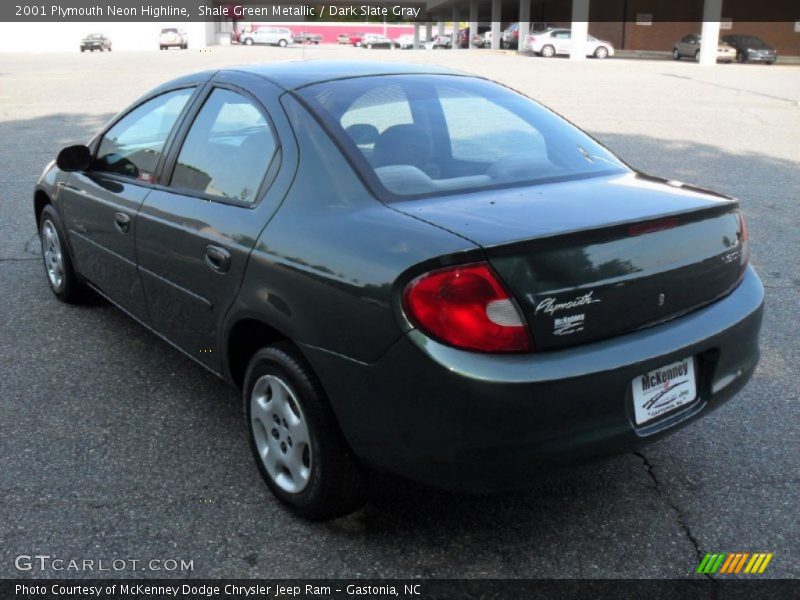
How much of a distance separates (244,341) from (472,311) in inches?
45.3

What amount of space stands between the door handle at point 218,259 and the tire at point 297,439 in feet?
1.18

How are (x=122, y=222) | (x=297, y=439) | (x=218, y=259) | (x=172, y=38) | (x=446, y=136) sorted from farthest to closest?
1. (x=172, y=38)
2. (x=122, y=222)
3. (x=446, y=136)
4. (x=218, y=259)
5. (x=297, y=439)

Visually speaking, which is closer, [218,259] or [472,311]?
[472,311]

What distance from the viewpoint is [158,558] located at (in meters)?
2.67

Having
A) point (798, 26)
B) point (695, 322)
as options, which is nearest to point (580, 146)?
point (695, 322)

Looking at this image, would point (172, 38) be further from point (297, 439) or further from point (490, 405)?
point (490, 405)

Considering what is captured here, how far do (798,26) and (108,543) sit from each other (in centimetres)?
5209

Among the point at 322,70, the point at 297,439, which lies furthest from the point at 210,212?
the point at 297,439

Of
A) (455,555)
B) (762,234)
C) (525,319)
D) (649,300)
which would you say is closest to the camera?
(525,319)

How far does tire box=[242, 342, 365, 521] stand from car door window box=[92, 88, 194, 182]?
54.1 inches

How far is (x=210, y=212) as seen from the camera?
10.4ft

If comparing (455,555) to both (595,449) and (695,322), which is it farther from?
(695,322)

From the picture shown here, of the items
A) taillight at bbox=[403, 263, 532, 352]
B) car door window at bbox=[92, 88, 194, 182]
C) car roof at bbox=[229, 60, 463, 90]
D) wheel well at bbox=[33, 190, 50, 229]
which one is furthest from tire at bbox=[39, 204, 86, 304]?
taillight at bbox=[403, 263, 532, 352]

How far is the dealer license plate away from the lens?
98.1 inches
